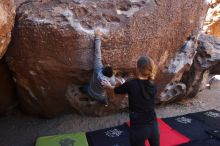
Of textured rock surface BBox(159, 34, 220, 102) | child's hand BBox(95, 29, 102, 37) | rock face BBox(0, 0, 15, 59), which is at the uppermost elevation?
rock face BBox(0, 0, 15, 59)

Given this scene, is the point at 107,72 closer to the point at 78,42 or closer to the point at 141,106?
the point at 78,42

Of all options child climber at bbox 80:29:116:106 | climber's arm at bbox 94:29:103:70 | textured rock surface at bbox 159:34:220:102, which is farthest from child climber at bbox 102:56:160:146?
textured rock surface at bbox 159:34:220:102

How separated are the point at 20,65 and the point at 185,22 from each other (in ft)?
6.08

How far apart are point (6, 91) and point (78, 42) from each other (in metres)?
1.15

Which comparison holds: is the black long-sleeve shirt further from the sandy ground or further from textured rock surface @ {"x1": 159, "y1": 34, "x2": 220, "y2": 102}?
textured rock surface @ {"x1": 159, "y1": 34, "x2": 220, "y2": 102}

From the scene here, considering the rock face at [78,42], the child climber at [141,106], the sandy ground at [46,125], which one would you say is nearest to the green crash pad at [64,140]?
the sandy ground at [46,125]

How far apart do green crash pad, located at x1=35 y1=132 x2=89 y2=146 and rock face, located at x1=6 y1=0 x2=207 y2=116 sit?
382mm

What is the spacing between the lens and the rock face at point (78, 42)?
3123 millimetres

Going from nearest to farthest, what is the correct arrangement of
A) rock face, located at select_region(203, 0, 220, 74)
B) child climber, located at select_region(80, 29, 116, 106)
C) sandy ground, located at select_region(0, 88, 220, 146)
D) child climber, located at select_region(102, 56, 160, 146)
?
child climber, located at select_region(102, 56, 160, 146) → child climber, located at select_region(80, 29, 116, 106) → sandy ground, located at select_region(0, 88, 220, 146) → rock face, located at select_region(203, 0, 220, 74)

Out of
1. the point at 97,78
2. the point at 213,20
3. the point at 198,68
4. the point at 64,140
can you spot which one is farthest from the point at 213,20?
the point at 64,140

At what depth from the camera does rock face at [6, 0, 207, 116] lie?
10.2ft

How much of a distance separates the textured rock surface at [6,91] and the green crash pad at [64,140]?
758mm

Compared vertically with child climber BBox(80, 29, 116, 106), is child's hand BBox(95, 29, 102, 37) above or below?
above

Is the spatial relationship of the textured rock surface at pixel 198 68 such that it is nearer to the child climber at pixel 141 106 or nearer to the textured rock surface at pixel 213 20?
the child climber at pixel 141 106
